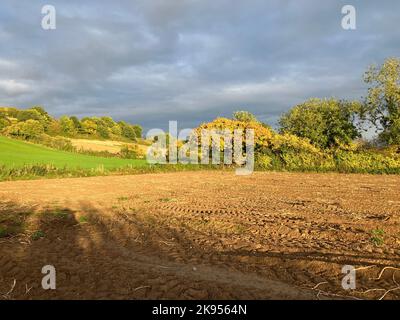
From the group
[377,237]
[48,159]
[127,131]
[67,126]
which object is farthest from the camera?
[127,131]

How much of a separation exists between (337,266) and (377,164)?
20523 mm

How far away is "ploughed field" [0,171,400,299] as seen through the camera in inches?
173

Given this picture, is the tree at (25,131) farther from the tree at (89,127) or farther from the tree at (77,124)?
the tree at (89,127)

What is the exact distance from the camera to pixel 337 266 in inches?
193

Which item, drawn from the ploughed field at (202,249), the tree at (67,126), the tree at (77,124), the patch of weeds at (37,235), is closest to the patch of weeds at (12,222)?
the ploughed field at (202,249)

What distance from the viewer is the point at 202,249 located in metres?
6.09

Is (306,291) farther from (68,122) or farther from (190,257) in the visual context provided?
(68,122)

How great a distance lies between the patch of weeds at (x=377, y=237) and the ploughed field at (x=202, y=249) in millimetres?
20

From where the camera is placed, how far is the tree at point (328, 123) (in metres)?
26.5

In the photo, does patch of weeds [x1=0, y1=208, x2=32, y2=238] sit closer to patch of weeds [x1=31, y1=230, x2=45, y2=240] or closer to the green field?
patch of weeds [x1=31, y1=230, x2=45, y2=240]

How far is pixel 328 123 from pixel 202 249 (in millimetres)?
23870

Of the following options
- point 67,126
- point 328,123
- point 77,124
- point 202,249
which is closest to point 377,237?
point 202,249

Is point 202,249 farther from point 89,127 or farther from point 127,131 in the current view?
point 127,131
